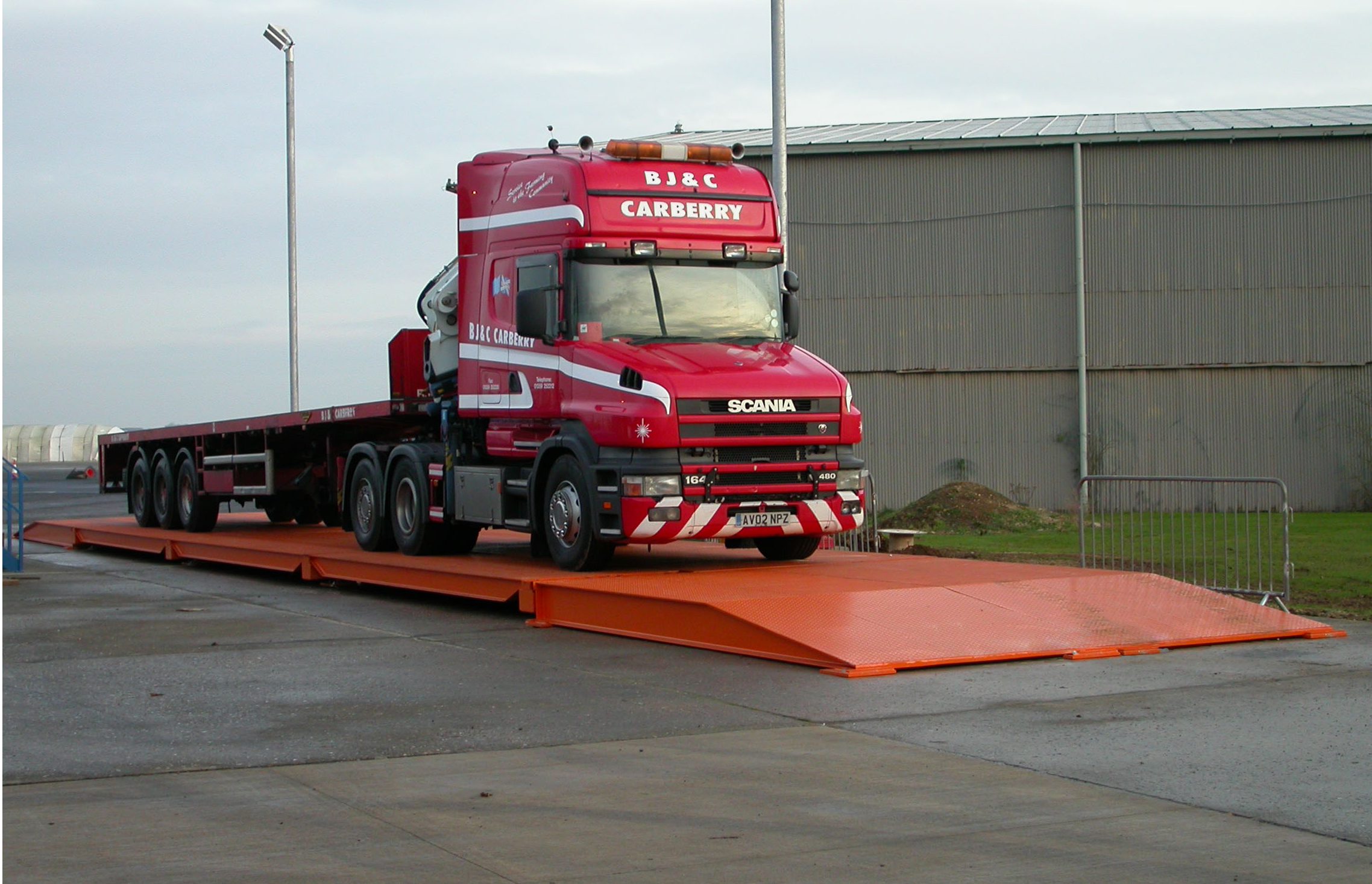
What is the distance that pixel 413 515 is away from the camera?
16125 millimetres

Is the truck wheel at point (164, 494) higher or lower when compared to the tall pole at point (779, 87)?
lower

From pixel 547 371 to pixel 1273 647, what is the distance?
6.30 meters

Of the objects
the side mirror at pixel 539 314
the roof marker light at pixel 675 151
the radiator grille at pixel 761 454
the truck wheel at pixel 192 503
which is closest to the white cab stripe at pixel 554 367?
the side mirror at pixel 539 314

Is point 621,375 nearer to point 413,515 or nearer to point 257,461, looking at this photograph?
point 413,515

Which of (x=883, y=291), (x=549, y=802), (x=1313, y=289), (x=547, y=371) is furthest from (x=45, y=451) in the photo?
(x=549, y=802)

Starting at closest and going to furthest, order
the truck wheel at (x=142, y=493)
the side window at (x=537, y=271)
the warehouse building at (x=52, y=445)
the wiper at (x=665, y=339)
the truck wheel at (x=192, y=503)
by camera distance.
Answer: the wiper at (x=665, y=339), the side window at (x=537, y=271), the truck wheel at (x=192, y=503), the truck wheel at (x=142, y=493), the warehouse building at (x=52, y=445)

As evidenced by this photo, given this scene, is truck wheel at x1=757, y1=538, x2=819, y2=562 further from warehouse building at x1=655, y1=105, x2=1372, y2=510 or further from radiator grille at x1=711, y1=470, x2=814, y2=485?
warehouse building at x1=655, y1=105, x2=1372, y2=510

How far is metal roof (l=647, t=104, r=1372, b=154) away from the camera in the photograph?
3250cm

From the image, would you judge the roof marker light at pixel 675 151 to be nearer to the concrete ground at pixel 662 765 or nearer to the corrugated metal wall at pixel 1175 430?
the concrete ground at pixel 662 765

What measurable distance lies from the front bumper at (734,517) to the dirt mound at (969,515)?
514 inches

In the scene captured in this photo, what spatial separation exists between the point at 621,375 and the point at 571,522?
4.69ft

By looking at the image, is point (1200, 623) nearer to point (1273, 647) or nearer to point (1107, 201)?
point (1273, 647)

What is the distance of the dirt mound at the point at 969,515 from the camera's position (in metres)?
27.0

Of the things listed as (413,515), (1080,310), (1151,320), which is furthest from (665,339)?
(1151,320)
